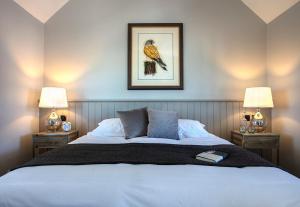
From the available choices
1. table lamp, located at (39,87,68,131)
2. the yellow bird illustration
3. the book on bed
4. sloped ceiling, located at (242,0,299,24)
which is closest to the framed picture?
the yellow bird illustration

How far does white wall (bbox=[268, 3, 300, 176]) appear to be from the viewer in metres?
2.74

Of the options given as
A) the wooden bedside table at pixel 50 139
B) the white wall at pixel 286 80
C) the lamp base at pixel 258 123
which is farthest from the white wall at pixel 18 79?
the white wall at pixel 286 80

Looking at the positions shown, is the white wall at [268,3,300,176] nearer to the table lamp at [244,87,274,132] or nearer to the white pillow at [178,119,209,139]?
the table lamp at [244,87,274,132]

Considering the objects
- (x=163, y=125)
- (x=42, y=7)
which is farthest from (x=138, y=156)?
(x=42, y=7)

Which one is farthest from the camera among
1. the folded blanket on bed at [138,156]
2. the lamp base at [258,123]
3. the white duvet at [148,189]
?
the lamp base at [258,123]

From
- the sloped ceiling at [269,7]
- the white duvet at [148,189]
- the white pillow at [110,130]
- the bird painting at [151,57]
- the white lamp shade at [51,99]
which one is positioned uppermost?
the sloped ceiling at [269,7]

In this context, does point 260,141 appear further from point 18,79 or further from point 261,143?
point 18,79

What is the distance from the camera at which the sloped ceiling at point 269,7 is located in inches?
114

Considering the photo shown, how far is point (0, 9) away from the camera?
8.16 feet

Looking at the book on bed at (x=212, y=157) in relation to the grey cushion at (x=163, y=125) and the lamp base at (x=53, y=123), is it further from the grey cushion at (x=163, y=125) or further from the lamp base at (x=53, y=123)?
the lamp base at (x=53, y=123)

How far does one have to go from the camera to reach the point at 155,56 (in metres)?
3.30

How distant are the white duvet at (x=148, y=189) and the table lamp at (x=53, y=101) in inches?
70.3

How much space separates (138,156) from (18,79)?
2025 mm

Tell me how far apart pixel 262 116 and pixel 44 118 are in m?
3.03
